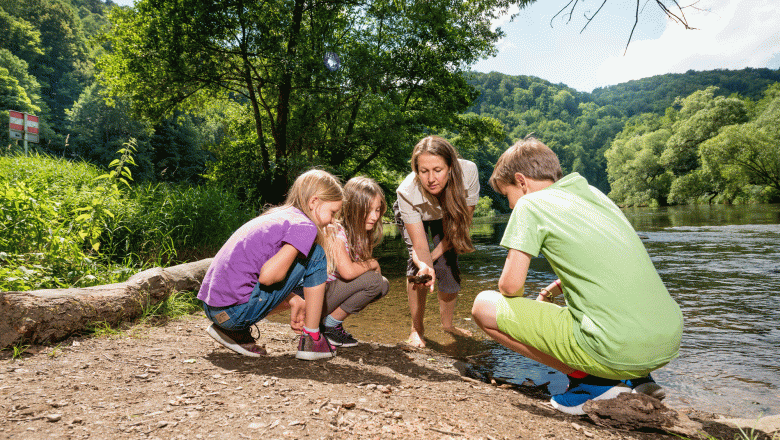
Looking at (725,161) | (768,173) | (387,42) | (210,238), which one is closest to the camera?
(210,238)

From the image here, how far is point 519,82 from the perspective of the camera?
389 ft

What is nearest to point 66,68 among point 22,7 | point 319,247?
point 22,7

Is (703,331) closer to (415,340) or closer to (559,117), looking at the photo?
(415,340)

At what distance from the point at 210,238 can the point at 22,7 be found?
187 feet

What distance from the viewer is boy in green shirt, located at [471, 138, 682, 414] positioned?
1731 millimetres

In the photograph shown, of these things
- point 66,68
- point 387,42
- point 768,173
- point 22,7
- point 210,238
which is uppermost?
point 22,7

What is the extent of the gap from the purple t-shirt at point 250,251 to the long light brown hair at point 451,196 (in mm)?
1078

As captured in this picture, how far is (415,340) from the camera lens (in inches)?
127

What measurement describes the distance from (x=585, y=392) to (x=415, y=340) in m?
1.45

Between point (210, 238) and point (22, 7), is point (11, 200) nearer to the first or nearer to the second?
point (210, 238)

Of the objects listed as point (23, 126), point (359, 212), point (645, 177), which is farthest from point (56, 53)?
point (645, 177)

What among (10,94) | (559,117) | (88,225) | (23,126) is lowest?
(88,225)

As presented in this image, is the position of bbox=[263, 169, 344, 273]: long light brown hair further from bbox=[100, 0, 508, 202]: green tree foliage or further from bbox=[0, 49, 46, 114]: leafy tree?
bbox=[0, 49, 46, 114]: leafy tree

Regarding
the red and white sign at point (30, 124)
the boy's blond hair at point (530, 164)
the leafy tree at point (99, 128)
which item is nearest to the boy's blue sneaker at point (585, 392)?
the boy's blond hair at point (530, 164)
